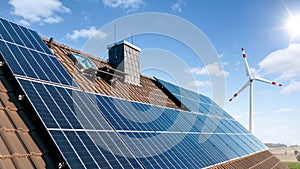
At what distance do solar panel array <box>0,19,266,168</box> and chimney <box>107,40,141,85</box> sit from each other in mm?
6204

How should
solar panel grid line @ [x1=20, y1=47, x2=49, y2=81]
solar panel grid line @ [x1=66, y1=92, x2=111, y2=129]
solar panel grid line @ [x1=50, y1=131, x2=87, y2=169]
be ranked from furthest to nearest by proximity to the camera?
solar panel grid line @ [x1=20, y1=47, x2=49, y2=81], solar panel grid line @ [x1=66, y1=92, x2=111, y2=129], solar panel grid line @ [x1=50, y1=131, x2=87, y2=169]

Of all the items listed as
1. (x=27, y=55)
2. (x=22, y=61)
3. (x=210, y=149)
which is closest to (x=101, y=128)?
(x=22, y=61)

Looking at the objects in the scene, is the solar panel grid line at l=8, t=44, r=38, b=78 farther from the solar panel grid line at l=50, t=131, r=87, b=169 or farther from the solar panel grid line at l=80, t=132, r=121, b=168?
the solar panel grid line at l=80, t=132, r=121, b=168

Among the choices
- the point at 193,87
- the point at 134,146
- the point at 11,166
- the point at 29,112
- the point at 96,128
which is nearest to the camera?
the point at 11,166

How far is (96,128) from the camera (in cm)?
1081

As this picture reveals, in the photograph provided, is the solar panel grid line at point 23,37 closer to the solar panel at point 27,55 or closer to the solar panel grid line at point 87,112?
the solar panel at point 27,55

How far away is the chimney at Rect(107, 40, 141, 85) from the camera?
23.1 meters

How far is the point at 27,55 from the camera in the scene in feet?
39.3

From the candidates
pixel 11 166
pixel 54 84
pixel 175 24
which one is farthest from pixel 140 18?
pixel 11 166

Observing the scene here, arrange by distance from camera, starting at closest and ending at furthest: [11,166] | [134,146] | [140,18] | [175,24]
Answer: [11,166]
[134,146]
[140,18]
[175,24]

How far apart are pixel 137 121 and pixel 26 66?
19.8ft

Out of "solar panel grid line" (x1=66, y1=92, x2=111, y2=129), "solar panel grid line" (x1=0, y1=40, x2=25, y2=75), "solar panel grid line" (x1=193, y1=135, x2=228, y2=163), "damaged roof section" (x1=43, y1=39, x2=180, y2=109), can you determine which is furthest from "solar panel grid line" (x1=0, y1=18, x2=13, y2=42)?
"solar panel grid line" (x1=193, y1=135, x2=228, y2=163)

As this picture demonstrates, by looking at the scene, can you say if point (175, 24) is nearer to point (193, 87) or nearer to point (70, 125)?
point (70, 125)

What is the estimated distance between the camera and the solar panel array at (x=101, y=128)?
9211 millimetres
